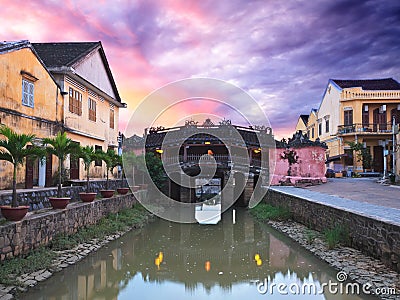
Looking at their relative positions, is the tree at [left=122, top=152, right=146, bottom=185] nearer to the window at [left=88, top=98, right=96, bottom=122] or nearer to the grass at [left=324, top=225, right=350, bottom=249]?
the window at [left=88, top=98, right=96, bottom=122]

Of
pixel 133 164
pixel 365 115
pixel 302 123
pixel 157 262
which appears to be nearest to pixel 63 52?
pixel 133 164

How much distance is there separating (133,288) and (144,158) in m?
12.5

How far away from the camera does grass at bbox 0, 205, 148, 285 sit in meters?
5.96

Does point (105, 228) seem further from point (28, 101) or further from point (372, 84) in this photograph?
point (372, 84)

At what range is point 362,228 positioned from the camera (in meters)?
7.32

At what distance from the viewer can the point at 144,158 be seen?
18672 millimetres

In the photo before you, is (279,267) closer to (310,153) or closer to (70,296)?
(70,296)

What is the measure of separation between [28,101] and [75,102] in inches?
121

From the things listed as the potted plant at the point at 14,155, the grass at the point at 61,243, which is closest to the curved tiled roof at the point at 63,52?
the grass at the point at 61,243

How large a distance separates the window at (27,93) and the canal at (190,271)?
16.6 feet

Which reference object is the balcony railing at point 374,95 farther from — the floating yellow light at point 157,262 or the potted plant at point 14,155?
the potted plant at point 14,155

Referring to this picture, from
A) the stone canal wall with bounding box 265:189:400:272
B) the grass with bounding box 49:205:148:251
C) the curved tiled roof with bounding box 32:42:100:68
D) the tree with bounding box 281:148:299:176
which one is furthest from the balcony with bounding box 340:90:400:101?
the curved tiled roof with bounding box 32:42:100:68

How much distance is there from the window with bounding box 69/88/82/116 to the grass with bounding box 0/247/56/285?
7.73 metres

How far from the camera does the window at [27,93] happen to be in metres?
11.2
